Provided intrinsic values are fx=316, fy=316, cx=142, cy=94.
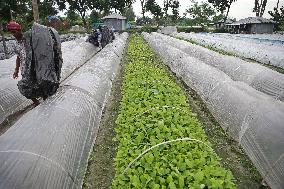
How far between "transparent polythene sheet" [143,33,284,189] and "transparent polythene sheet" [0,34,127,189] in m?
2.52

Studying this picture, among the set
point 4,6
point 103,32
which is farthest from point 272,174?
point 4,6

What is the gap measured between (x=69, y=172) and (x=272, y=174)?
2.62 metres

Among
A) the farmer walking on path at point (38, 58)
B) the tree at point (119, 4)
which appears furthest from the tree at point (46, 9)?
the farmer walking on path at point (38, 58)

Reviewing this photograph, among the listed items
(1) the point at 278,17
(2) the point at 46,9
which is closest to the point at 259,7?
(1) the point at 278,17

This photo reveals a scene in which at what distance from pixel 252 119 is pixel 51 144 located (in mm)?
3133

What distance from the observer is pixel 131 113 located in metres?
6.34

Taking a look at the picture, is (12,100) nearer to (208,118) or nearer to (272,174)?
(208,118)

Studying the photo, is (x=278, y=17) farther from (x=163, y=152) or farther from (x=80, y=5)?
(x=163, y=152)

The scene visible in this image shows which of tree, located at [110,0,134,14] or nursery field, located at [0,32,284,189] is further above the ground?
tree, located at [110,0,134,14]

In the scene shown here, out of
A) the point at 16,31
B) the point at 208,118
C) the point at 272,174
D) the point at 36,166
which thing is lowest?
the point at 208,118

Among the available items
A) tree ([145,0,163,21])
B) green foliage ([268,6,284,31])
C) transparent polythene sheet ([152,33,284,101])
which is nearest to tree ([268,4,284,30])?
green foliage ([268,6,284,31])

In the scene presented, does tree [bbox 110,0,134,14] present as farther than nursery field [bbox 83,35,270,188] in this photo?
Yes

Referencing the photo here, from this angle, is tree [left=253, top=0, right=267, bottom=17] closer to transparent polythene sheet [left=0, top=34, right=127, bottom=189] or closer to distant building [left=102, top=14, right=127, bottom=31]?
distant building [left=102, top=14, right=127, bottom=31]

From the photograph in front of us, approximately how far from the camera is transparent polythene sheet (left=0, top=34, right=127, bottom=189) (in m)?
3.19
